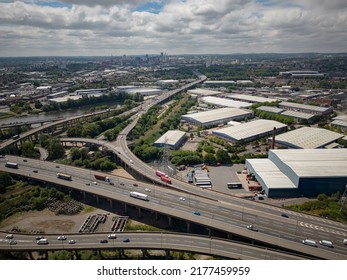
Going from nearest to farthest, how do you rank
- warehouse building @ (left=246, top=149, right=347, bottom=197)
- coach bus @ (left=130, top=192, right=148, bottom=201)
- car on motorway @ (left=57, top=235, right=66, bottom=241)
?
car on motorway @ (left=57, top=235, right=66, bottom=241)
coach bus @ (left=130, top=192, right=148, bottom=201)
warehouse building @ (left=246, top=149, right=347, bottom=197)

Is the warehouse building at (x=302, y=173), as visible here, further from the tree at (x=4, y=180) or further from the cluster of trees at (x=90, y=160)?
the tree at (x=4, y=180)

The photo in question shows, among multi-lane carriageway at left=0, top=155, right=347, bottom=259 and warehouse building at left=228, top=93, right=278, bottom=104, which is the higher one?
warehouse building at left=228, top=93, right=278, bottom=104

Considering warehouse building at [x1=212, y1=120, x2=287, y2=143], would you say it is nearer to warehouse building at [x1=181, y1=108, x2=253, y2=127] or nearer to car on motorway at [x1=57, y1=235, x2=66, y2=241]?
warehouse building at [x1=181, y1=108, x2=253, y2=127]

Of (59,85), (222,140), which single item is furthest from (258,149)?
(59,85)

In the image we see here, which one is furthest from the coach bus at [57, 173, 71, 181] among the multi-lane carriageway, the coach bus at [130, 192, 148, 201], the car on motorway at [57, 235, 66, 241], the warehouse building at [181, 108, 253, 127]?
the warehouse building at [181, 108, 253, 127]

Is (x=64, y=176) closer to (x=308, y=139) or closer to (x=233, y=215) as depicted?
(x=233, y=215)

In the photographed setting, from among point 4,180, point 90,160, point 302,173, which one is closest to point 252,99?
point 302,173
